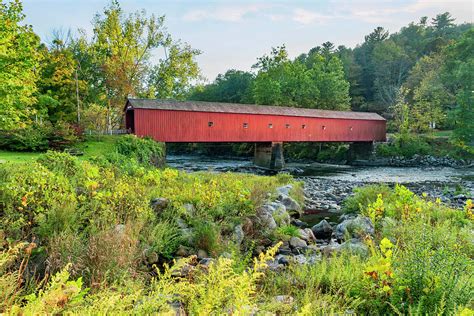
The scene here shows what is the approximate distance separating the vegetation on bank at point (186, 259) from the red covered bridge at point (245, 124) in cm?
1044

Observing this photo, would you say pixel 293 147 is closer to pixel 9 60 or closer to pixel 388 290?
pixel 9 60

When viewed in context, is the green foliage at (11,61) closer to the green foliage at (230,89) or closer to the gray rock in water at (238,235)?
the gray rock in water at (238,235)

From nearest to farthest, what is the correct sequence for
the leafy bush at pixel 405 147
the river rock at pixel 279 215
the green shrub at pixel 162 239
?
the green shrub at pixel 162 239
the river rock at pixel 279 215
the leafy bush at pixel 405 147

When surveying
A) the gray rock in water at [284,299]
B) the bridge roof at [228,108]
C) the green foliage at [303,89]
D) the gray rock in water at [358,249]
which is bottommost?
the gray rock in water at [358,249]

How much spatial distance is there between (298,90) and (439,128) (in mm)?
14652

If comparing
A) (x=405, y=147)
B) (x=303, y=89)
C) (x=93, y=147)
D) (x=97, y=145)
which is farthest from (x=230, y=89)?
(x=93, y=147)

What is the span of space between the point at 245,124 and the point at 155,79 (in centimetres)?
960

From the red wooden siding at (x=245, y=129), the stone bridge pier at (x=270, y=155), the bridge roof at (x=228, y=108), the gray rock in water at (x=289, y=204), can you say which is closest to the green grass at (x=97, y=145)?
the red wooden siding at (x=245, y=129)

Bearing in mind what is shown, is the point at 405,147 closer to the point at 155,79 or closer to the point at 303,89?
the point at 303,89

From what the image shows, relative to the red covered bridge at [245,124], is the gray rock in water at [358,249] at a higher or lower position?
lower

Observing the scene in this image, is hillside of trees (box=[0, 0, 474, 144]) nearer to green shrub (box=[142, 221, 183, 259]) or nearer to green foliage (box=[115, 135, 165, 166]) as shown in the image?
green foliage (box=[115, 135, 165, 166])

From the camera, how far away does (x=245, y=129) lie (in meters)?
20.0

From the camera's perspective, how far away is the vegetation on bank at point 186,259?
2.18 m

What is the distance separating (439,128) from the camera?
104 ft
